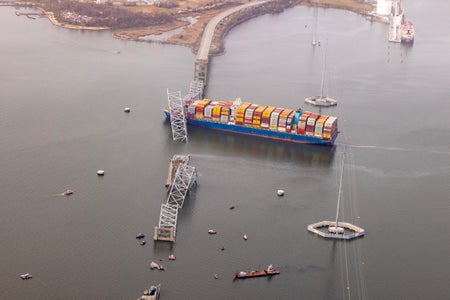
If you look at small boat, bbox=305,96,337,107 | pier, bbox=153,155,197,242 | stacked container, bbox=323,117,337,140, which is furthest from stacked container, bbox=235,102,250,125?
small boat, bbox=305,96,337,107

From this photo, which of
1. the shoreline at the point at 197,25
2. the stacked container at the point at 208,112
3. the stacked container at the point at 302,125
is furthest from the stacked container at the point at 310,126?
the shoreline at the point at 197,25

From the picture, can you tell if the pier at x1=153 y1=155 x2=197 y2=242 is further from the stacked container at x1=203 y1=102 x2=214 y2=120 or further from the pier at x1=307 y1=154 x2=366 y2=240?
the stacked container at x1=203 y1=102 x2=214 y2=120

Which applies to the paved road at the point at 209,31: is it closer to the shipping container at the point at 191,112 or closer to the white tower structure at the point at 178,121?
the white tower structure at the point at 178,121

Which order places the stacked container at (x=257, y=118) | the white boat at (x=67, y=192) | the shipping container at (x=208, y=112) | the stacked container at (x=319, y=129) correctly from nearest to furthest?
the white boat at (x=67, y=192), the stacked container at (x=319, y=129), the stacked container at (x=257, y=118), the shipping container at (x=208, y=112)

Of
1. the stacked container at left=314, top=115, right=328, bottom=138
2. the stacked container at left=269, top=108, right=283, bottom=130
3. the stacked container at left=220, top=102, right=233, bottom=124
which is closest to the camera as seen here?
the stacked container at left=314, top=115, right=328, bottom=138

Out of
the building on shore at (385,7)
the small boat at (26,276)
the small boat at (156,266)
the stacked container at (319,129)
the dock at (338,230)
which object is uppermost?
the building on shore at (385,7)

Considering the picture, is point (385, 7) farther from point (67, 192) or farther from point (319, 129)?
point (67, 192)
